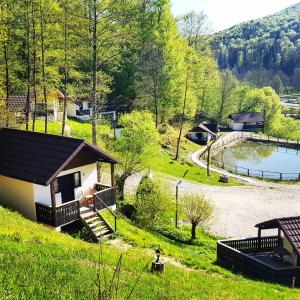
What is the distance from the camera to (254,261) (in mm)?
17875

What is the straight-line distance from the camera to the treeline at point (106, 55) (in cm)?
2439

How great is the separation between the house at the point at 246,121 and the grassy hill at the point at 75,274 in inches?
2792

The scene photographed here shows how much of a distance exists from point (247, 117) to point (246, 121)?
1090mm

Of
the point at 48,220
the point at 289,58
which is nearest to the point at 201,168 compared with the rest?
the point at 48,220

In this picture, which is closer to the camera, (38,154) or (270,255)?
(38,154)

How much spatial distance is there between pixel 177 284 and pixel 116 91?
168 feet

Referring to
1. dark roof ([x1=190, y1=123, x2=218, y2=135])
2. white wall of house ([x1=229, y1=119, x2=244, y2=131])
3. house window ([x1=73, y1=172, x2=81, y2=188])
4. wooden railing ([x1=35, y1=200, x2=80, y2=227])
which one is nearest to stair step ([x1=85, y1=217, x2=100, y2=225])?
wooden railing ([x1=35, y1=200, x2=80, y2=227])

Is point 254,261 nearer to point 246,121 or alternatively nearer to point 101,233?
point 101,233

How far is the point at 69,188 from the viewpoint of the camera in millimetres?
20891

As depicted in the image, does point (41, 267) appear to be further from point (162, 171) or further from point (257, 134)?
point (257, 134)

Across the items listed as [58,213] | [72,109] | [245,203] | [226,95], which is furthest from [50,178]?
[226,95]

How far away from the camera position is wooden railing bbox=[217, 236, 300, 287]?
673 inches

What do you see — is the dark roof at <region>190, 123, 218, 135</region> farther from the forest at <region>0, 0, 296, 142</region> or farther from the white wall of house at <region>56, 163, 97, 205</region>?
the white wall of house at <region>56, 163, 97, 205</region>

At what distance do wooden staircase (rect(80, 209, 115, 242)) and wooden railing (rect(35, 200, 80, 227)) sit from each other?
546 millimetres
